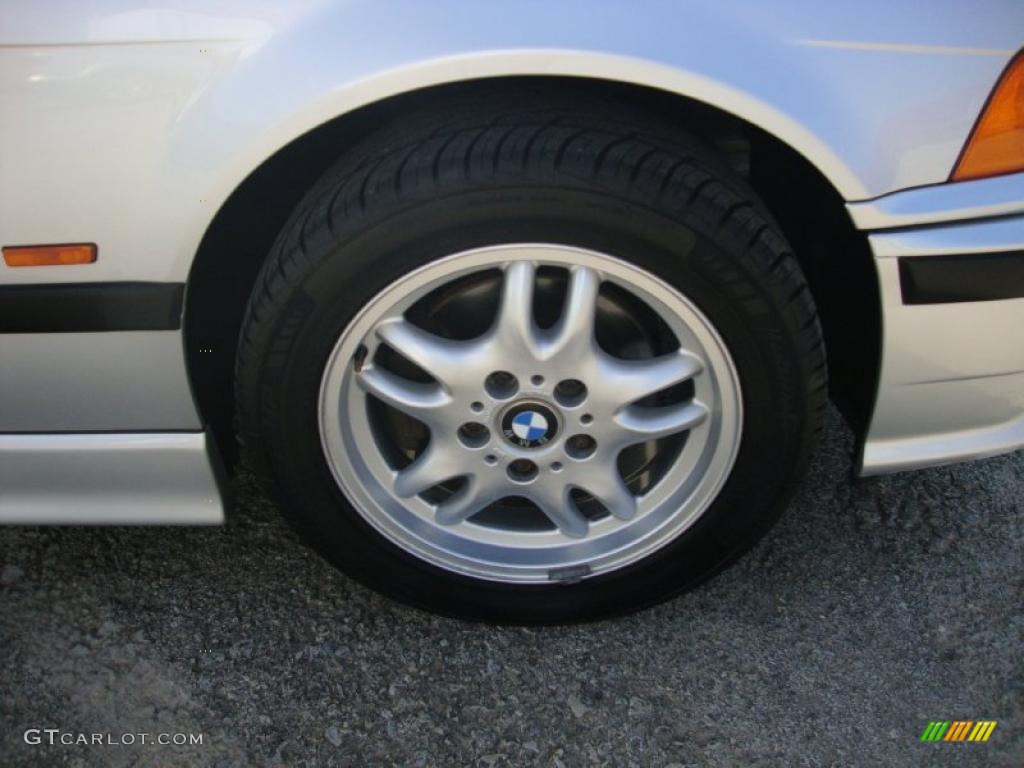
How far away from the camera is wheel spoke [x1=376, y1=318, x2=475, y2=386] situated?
1.62m

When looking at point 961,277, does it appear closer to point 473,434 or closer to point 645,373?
point 645,373

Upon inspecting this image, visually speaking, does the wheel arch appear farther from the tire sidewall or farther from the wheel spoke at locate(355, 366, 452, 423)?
the wheel spoke at locate(355, 366, 452, 423)

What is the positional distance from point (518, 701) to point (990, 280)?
1.00m

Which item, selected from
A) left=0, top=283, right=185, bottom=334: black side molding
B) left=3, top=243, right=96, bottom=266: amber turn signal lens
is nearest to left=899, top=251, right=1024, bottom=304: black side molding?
left=0, top=283, right=185, bottom=334: black side molding

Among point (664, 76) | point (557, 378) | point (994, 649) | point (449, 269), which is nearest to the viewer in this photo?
point (664, 76)

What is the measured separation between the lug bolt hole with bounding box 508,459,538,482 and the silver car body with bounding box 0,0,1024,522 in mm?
620

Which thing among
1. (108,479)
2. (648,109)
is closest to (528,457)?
(648,109)

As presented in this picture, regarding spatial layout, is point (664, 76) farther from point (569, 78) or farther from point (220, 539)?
point (220, 539)

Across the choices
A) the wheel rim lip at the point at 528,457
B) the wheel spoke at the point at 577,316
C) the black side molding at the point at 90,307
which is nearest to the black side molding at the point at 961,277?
the wheel rim lip at the point at 528,457

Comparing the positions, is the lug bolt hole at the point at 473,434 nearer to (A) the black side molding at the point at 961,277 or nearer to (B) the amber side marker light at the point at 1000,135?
(A) the black side molding at the point at 961,277

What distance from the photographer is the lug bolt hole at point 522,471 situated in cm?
177

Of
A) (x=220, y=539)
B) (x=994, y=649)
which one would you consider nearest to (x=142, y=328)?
(x=220, y=539)

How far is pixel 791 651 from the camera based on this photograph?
1.84 meters

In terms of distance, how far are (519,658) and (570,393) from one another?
0.49m
